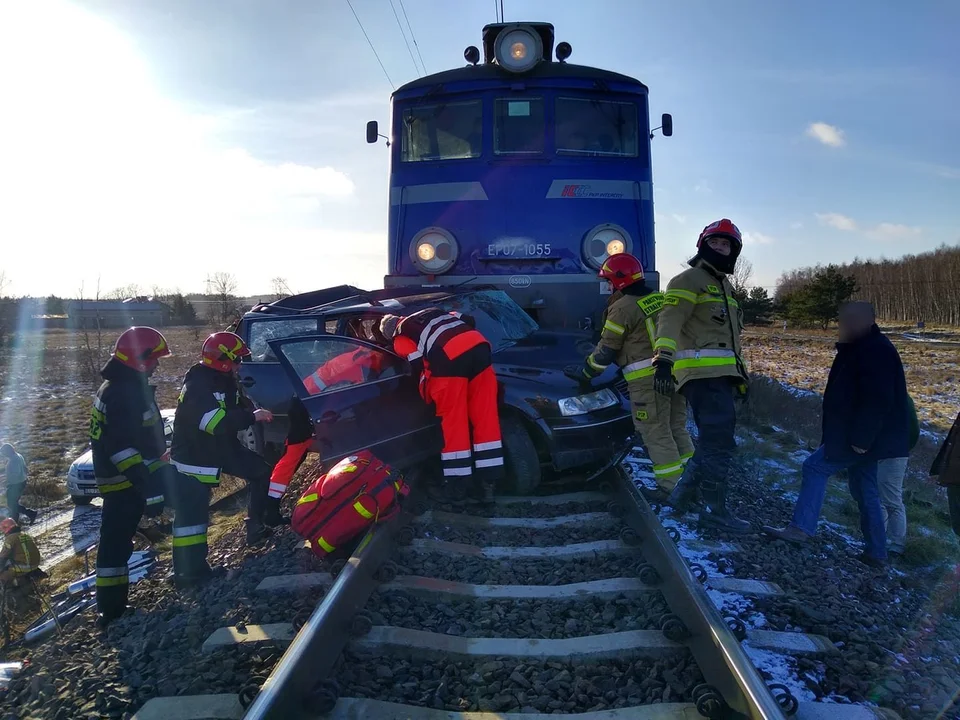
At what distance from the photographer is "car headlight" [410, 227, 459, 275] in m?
6.82

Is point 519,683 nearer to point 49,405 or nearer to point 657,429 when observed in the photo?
point 657,429

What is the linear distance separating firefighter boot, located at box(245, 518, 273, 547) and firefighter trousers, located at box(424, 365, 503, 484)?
1.50 m

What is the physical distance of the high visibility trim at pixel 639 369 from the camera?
4.80 metres

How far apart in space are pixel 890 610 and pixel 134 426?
15.5 ft

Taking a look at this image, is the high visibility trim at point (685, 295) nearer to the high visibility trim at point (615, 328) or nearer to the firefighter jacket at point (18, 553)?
the high visibility trim at point (615, 328)

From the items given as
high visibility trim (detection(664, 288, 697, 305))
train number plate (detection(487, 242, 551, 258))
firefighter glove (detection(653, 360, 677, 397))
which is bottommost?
firefighter glove (detection(653, 360, 677, 397))

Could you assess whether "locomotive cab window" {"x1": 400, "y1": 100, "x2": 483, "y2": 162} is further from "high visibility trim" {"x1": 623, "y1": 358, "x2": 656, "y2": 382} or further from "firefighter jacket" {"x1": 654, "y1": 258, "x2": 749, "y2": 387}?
"firefighter jacket" {"x1": 654, "y1": 258, "x2": 749, "y2": 387}

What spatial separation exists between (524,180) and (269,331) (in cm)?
315

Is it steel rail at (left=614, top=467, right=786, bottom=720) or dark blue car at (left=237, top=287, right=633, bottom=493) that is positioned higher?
dark blue car at (left=237, top=287, right=633, bottom=493)

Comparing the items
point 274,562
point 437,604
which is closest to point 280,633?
point 437,604

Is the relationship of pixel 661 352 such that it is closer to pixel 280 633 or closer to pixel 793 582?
pixel 793 582

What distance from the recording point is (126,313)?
53.0m

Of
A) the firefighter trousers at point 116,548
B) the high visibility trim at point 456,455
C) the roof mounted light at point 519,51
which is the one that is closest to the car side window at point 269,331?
the firefighter trousers at point 116,548

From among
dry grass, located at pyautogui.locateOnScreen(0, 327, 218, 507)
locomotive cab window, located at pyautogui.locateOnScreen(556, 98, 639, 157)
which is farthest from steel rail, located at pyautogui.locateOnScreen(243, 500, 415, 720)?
dry grass, located at pyautogui.locateOnScreen(0, 327, 218, 507)
